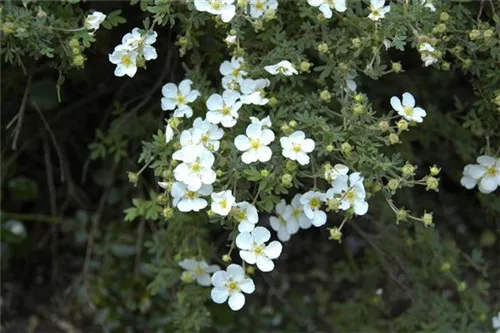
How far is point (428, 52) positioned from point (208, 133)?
488 millimetres

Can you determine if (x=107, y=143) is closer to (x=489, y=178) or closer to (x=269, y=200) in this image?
(x=269, y=200)

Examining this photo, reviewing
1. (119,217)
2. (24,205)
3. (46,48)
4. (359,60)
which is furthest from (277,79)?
Result: (24,205)

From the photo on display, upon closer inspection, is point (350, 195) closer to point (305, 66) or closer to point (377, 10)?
point (305, 66)

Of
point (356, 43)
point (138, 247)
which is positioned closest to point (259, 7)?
point (356, 43)

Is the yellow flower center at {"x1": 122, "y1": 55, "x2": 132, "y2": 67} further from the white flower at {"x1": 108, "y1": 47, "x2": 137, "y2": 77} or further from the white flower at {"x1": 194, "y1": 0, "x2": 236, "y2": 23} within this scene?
the white flower at {"x1": 194, "y1": 0, "x2": 236, "y2": 23}

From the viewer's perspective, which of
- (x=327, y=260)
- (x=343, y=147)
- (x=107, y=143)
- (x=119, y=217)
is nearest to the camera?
(x=343, y=147)

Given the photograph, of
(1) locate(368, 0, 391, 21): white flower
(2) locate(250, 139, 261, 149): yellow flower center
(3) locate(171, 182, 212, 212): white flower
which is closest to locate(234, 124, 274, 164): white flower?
(2) locate(250, 139, 261, 149): yellow flower center

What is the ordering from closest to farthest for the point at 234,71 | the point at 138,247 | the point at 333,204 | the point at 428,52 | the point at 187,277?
the point at 333,204 < the point at 428,52 < the point at 234,71 < the point at 187,277 < the point at 138,247

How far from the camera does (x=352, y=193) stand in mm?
1693

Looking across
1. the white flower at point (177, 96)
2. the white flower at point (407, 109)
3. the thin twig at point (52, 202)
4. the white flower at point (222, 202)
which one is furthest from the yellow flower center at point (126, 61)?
the thin twig at point (52, 202)

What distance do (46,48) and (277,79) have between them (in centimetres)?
49

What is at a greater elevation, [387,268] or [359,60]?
[359,60]

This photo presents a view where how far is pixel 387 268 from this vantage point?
2373 millimetres

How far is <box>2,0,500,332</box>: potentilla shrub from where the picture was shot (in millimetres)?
1704
